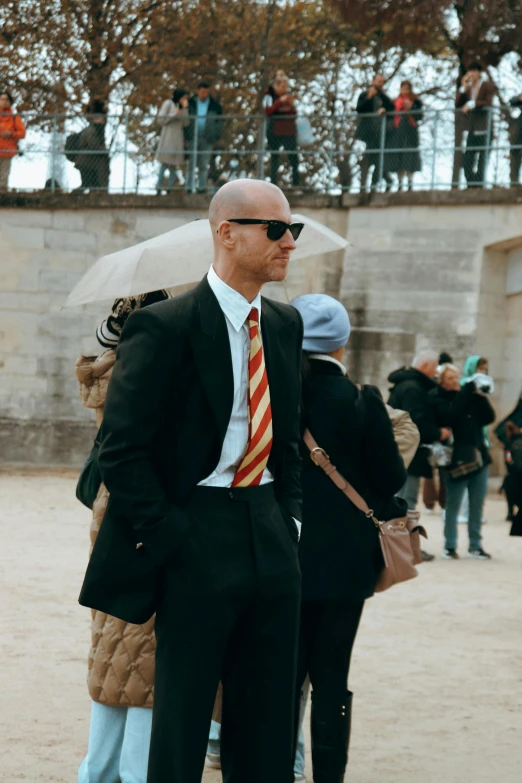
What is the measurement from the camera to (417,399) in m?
11.9

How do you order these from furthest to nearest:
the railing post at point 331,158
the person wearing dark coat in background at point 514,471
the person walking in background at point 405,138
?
the railing post at point 331,158 < the person walking in background at point 405,138 < the person wearing dark coat in background at point 514,471

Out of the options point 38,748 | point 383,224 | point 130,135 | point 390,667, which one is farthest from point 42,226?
point 38,748

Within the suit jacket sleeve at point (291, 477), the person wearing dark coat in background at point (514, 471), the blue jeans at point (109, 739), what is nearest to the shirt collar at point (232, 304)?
the suit jacket sleeve at point (291, 477)

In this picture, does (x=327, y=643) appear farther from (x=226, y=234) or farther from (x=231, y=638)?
(x=226, y=234)

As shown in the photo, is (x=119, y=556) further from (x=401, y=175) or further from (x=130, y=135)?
(x=130, y=135)

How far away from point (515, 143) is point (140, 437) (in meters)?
16.3

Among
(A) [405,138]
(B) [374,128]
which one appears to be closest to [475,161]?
(A) [405,138]

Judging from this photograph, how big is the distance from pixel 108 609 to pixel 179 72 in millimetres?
22841

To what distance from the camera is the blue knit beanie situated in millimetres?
4742

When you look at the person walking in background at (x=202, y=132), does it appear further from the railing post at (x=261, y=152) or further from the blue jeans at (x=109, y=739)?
the blue jeans at (x=109, y=739)

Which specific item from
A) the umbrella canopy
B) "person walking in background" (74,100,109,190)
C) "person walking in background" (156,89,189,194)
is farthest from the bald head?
"person walking in background" (74,100,109,190)

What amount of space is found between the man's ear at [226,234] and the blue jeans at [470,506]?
875 centimetres

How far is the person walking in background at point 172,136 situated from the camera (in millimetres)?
20812

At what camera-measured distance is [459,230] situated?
19.3 meters
